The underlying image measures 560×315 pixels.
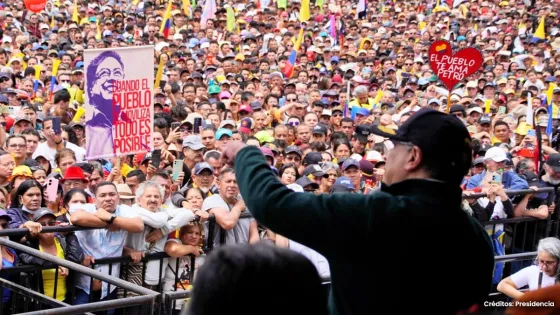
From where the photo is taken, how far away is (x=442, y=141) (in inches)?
101

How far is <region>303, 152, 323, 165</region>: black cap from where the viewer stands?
30.6 feet

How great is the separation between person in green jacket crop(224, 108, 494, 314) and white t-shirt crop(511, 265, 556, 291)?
4108 millimetres

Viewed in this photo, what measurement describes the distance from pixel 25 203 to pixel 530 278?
12.3ft

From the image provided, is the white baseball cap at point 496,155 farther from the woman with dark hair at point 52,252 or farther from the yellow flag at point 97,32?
the yellow flag at point 97,32

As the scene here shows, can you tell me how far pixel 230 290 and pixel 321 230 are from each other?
0.71 m

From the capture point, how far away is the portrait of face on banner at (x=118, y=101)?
292 inches

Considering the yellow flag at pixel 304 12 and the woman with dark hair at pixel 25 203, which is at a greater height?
the yellow flag at pixel 304 12

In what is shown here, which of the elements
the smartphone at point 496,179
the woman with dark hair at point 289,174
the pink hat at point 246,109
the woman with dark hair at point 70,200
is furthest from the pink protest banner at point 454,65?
the woman with dark hair at point 70,200

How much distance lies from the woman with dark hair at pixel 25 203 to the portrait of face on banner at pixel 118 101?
66 centimetres

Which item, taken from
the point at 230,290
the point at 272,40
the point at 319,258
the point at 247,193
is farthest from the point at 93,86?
the point at 272,40

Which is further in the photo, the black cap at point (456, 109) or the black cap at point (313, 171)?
the black cap at point (456, 109)

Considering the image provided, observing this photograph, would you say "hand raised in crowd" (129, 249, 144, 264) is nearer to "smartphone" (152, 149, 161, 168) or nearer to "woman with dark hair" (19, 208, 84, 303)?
"woman with dark hair" (19, 208, 84, 303)

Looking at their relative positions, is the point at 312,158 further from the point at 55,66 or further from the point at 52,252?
the point at 55,66

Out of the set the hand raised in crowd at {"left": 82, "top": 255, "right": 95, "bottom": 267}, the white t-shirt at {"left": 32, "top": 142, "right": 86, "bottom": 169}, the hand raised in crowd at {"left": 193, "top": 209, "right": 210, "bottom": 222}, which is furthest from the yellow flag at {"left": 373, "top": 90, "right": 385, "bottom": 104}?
the hand raised in crowd at {"left": 82, "top": 255, "right": 95, "bottom": 267}
